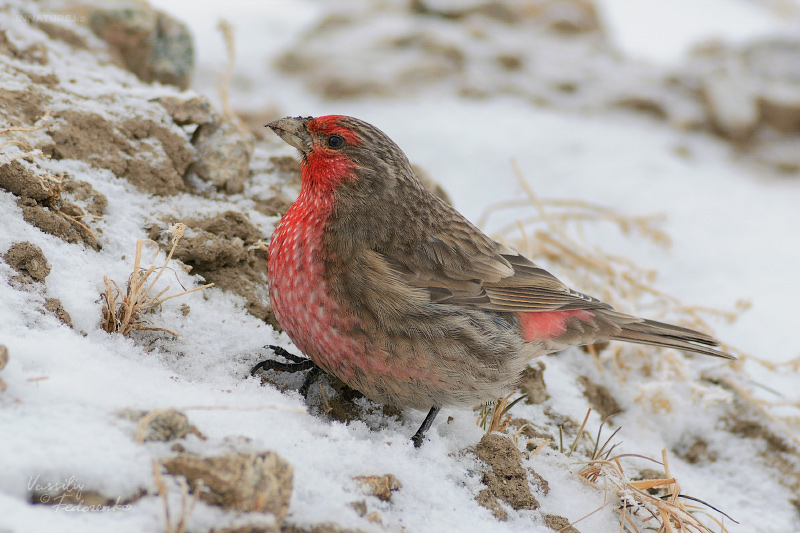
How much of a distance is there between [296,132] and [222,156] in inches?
26.1

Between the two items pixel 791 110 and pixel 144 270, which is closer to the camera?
pixel 144 270

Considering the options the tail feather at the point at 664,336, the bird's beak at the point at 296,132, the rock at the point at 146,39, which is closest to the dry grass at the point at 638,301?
the tail feather at the point at 664,336

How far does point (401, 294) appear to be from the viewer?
9.39ft

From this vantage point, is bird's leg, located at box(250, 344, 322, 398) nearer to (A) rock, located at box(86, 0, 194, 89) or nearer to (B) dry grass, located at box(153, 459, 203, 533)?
(B) dry grass, located at box(153, 459, 203, 533)

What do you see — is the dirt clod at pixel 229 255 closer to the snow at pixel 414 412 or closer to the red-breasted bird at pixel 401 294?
the snow at pixel 414 412

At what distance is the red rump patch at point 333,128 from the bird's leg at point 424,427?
4.22 feet

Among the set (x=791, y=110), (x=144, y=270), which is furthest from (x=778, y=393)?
(x=791, y=110)

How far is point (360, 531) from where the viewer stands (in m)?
2.02

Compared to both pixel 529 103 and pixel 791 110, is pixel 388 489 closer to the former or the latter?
pixel 529 103

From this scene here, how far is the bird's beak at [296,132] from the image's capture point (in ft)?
10.6

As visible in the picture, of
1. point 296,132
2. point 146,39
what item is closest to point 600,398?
point 296,132

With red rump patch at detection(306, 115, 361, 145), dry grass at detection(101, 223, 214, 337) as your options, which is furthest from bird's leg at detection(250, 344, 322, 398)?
red rump patch at detection(306, 115, 361, 145)

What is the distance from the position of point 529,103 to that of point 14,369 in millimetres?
6720

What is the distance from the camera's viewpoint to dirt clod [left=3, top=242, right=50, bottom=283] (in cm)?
252
